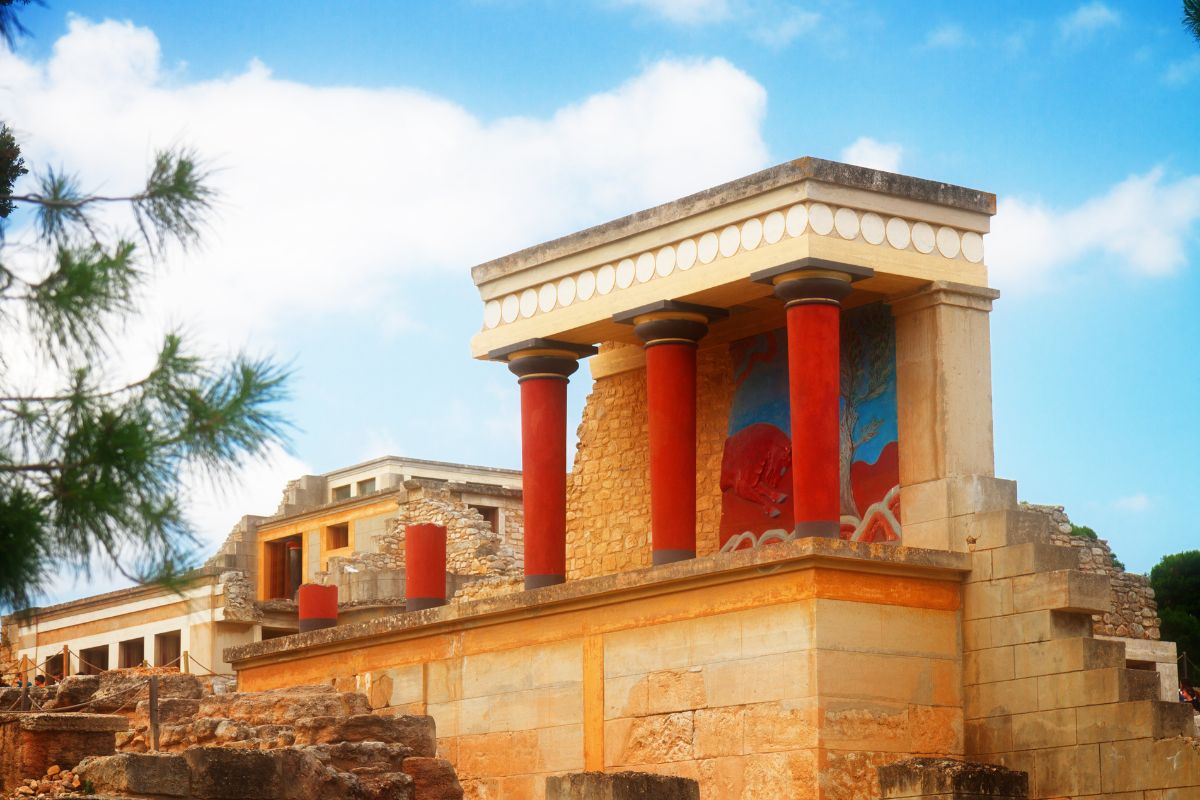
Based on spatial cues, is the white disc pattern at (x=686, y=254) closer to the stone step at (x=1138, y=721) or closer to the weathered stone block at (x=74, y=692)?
the stone step at (x=1138, y=721)

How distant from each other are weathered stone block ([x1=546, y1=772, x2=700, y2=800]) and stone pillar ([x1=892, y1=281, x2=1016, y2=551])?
4.90 m

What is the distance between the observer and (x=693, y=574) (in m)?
15.8

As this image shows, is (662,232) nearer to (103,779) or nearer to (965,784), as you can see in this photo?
(965,784)

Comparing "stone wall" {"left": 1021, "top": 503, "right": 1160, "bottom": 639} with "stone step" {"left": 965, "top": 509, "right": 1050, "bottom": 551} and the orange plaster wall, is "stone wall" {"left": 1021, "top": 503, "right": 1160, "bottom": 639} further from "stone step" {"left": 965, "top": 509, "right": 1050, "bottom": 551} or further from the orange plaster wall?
the orange plaster wall

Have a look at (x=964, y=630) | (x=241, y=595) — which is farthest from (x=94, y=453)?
(x=241, y=595)

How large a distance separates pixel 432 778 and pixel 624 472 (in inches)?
236

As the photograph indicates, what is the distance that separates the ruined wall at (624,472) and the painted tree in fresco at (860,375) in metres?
1.69

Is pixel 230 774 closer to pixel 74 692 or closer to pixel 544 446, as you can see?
pixel 74 692

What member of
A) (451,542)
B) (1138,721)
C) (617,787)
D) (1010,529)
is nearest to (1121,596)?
(1010,529)

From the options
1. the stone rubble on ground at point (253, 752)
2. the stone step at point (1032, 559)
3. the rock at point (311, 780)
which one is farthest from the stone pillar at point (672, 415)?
the rock at point (311, 780)

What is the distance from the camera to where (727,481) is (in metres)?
18.8

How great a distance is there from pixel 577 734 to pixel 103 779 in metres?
5.60

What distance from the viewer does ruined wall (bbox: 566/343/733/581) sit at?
1920 centimetres

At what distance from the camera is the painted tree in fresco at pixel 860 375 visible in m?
17.3
